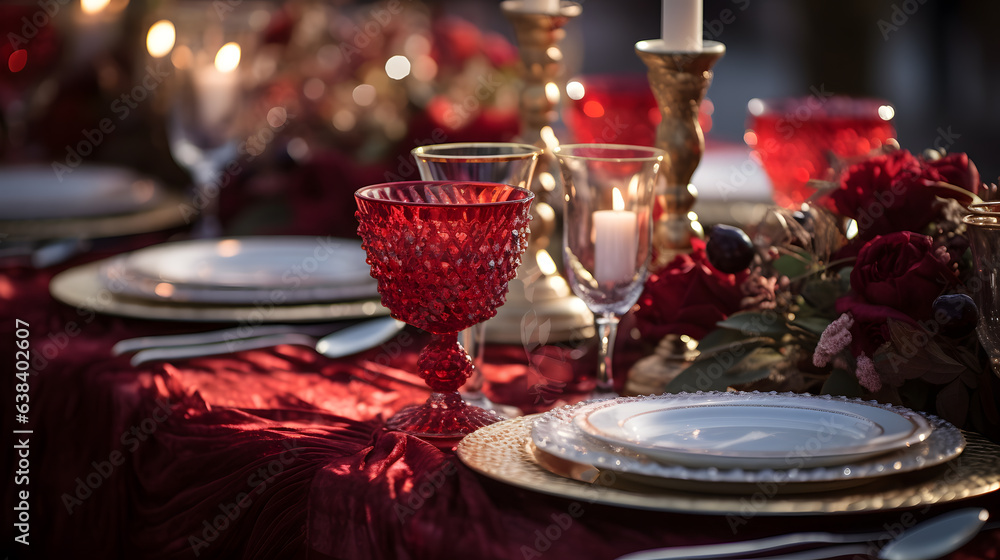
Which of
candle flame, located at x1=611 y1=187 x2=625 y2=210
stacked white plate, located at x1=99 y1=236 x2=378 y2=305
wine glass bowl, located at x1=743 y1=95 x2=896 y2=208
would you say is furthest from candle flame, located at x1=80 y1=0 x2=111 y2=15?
candle flame, located at x1=611 y1=187 x2=625 y2=210

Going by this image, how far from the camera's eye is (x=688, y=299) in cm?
90

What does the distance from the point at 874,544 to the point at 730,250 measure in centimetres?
34

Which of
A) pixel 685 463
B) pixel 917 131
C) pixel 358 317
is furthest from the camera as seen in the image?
pixel 917 131

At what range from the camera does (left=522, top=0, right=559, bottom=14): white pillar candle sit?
→ 114 cm

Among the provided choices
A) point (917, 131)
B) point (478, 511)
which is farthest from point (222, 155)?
point (917, 131)

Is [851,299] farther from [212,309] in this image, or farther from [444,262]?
[212,309]

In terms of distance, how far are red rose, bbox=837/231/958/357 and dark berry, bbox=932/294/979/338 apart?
0.02 m

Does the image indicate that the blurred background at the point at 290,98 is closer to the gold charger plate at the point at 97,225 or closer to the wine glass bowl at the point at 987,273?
the gold charger plate at the point at 97,225

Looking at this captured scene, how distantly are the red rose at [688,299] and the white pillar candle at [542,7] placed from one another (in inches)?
14.4

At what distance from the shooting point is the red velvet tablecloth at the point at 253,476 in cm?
61

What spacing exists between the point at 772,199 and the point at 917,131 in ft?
12.0

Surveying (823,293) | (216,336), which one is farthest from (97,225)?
(823,293)

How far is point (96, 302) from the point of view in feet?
3.87

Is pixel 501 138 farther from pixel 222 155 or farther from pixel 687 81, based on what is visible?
pixel 687 81
